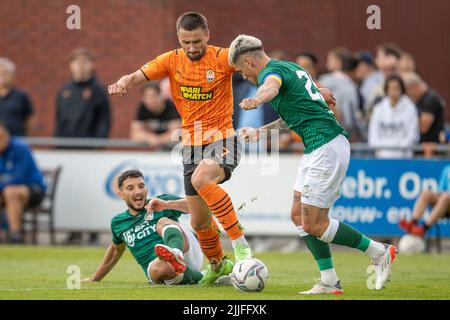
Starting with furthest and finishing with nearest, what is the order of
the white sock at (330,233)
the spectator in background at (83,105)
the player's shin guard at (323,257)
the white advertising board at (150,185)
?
the spectator in background at (83,105)
the white advertising board at (150,185)
the player's shin guard at (323,257)
the white sock at (330,233)

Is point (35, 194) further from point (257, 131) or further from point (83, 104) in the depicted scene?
point (257, 131)

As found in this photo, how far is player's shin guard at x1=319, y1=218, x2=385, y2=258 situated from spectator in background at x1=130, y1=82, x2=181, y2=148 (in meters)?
8.55

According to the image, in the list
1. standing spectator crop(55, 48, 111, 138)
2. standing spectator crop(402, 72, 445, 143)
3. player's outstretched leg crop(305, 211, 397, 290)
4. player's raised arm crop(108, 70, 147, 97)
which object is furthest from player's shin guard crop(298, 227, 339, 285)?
standing spectator crop(55, 48, 111, 138)

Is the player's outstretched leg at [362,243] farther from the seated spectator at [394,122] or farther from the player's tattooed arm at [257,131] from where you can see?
the seated spectator at [394,122]

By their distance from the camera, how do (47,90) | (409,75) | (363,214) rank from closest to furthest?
1. (363,214)
2. (409,75)
3. (47,90)

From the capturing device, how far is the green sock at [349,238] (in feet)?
33.1

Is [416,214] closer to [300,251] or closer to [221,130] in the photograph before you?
[300,251]

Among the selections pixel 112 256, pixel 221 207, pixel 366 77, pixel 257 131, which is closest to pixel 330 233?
pixel 221 207

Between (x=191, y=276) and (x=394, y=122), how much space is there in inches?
286

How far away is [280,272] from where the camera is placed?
1310cm

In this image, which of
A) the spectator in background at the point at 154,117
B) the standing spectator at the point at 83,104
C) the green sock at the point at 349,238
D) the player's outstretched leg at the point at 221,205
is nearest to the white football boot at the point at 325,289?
the green sock at the point at 349,238

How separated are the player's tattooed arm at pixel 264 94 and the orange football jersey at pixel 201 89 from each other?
1.38m

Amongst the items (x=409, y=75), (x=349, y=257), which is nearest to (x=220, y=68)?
(x=349, y=257)

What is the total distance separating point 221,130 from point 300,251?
6.64 metres
